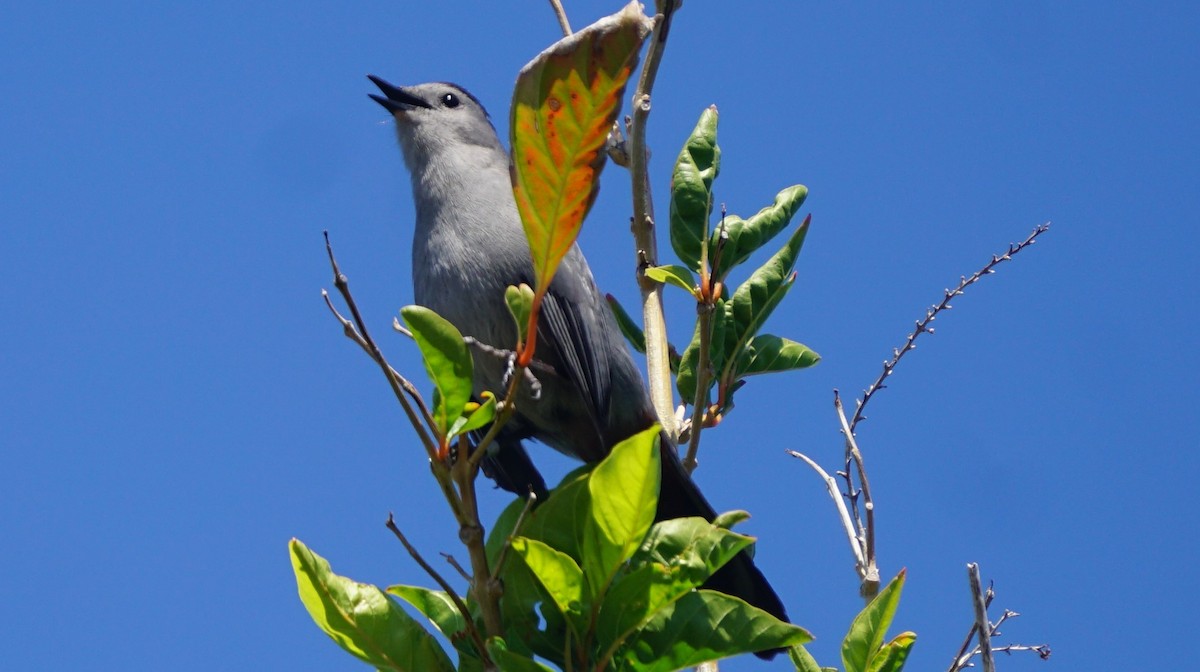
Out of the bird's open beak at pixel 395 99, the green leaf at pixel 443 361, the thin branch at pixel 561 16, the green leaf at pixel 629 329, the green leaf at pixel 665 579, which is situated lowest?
the green leaf at pixel 665 579

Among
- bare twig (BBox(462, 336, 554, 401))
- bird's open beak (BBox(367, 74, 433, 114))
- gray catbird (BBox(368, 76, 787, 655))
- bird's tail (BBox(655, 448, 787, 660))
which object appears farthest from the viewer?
bird's open beak (BBox(367, 74, 433, 114))

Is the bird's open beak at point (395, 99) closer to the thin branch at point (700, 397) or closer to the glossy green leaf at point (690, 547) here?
the thin branch at point (700, 397)

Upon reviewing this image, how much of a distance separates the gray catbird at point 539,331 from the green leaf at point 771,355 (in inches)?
18.4

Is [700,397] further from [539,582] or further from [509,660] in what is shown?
[509,660]

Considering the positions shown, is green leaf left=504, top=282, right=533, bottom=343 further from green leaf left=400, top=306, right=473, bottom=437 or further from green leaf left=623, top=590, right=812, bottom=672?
green leaf left=623, top=590, right=812, bottom=672

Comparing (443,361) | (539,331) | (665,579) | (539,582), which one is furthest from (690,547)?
(539,331)

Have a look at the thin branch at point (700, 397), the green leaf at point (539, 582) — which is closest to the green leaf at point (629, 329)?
the thin branch at point (700, 397)

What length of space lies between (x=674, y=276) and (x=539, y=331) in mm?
1120

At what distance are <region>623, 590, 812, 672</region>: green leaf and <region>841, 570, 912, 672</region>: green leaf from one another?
0.31 metres

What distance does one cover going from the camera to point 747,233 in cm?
352

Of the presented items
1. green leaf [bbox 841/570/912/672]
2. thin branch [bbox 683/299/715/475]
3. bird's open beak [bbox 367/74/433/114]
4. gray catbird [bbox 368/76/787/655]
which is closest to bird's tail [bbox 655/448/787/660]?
gray catbird [bbox 368/76/787/655]

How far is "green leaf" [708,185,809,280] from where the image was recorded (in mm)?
3477

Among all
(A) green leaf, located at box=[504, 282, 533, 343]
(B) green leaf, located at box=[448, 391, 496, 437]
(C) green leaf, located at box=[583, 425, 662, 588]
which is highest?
(A) green leaf, located at box=[504, 282, 533, 343]

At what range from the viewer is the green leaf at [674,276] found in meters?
3.23
